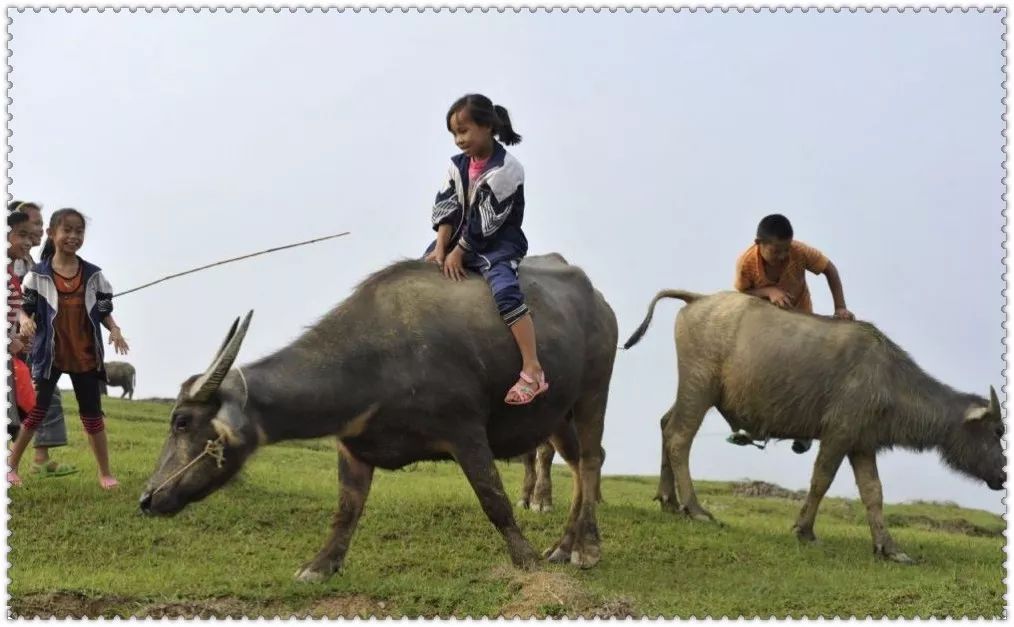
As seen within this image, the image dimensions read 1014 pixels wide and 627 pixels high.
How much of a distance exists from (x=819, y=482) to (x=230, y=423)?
546 cm

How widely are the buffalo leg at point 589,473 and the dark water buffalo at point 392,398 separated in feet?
0.05

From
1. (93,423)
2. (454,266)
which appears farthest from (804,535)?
(93,423)

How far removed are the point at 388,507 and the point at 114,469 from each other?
112 inches

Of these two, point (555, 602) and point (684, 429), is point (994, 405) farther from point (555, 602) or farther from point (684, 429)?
point (555, 602)

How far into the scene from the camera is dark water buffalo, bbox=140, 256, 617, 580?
622 centimetres

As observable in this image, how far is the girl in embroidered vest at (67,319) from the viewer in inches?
331

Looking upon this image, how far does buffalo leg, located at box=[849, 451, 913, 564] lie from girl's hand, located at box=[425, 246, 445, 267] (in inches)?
174

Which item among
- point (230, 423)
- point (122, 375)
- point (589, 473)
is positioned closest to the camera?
point (230, 423)

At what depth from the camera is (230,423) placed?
6.16m

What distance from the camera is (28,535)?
26.0 ft

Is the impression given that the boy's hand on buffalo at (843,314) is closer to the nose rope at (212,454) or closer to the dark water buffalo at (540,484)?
the dark water buffalo at (540,484)

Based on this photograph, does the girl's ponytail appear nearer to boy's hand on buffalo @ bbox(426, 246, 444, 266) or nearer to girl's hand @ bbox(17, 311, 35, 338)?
boy's hand on buffalo @ bbox(426, 246, 444, 266)

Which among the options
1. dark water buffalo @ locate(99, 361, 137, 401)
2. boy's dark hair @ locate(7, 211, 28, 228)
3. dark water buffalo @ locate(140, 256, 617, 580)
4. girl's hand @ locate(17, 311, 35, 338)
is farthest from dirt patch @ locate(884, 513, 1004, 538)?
dark water buffalo @ locate(99, 361, 137, 401)

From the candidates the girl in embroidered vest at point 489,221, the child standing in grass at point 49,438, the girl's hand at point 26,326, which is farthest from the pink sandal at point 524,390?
the child standing in grass at point 49,438
